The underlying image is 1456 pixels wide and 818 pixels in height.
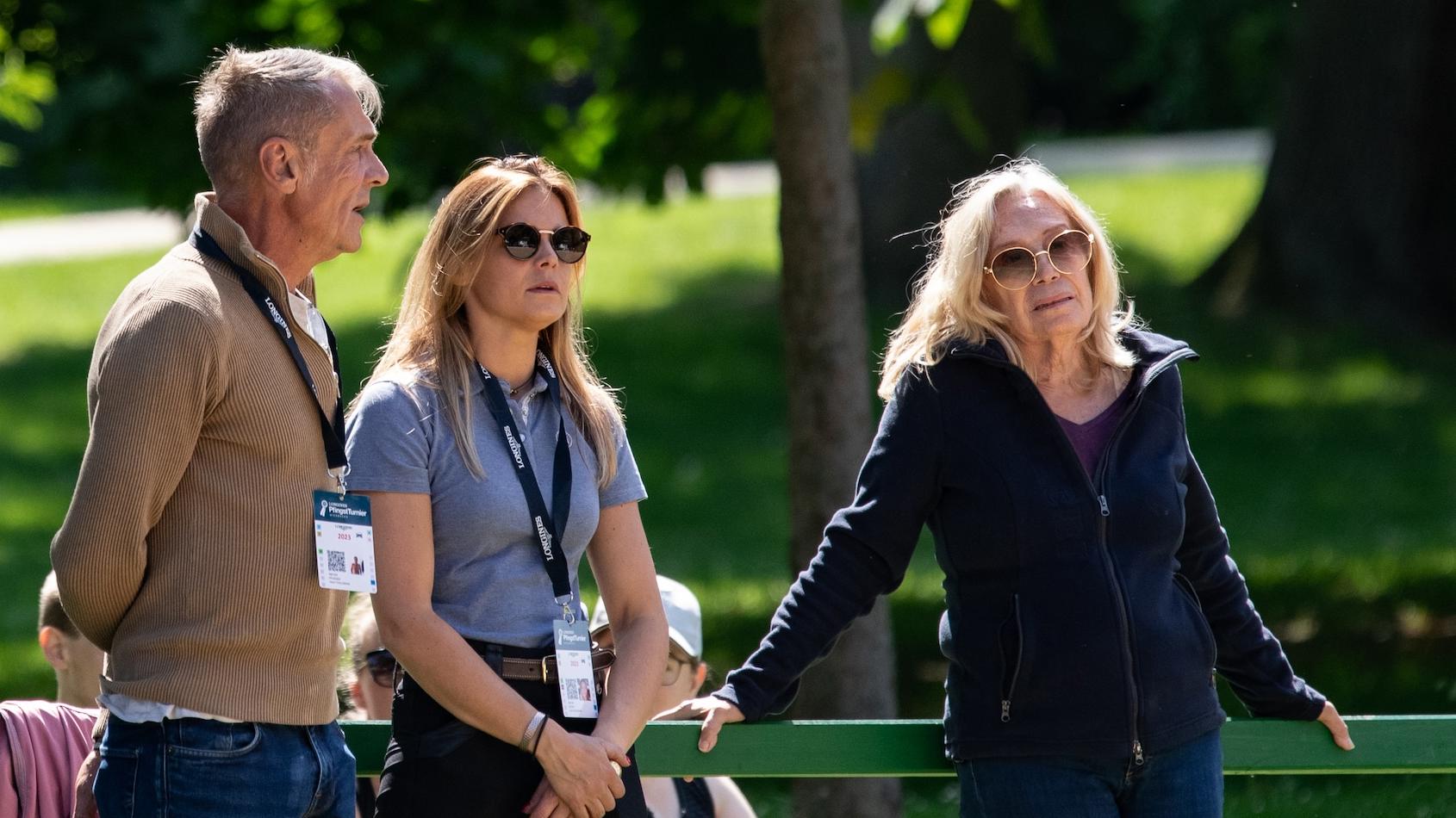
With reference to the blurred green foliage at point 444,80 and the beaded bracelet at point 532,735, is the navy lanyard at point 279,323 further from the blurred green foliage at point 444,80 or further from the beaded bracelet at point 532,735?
the blurred green foliage at point 444,80

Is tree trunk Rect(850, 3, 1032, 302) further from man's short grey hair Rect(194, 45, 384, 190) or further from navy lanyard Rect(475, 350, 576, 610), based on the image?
man's short grey hair Rect(194, 45, 384, 190)

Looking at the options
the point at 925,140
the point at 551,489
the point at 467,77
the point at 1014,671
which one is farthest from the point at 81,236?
the point at 1014,671

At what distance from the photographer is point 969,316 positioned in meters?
3.38

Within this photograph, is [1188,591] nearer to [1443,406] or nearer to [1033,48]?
[1033,48]

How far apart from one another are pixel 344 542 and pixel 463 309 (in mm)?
587

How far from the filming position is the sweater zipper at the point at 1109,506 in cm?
314

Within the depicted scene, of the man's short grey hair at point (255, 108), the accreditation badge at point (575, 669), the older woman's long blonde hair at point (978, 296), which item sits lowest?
the accreditation badge at point (575, 669)

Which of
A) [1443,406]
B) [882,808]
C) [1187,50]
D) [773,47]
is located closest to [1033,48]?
[773,47]

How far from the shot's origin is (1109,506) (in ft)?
10.5

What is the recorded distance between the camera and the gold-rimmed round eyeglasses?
3.36 meters

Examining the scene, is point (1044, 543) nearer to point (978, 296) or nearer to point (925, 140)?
point (978, 296)

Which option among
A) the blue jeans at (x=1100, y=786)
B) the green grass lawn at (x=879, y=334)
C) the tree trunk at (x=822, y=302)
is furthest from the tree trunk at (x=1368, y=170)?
the blue jeans at (x=1100, y=786)

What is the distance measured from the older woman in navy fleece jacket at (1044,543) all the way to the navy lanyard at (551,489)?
464mm

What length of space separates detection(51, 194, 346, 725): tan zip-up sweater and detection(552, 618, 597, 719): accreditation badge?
0.39 m
